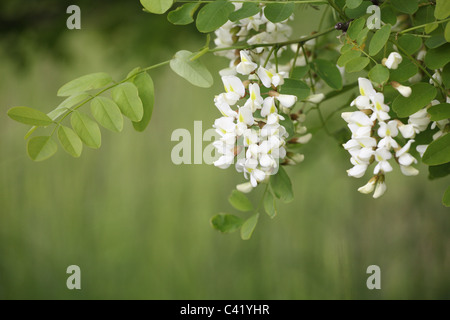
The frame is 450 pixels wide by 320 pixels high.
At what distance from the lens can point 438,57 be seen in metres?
0.37

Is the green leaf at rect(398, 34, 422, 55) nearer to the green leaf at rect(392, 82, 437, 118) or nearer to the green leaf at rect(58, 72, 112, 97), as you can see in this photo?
the green leaf at rect(392, 82, 437, 118)

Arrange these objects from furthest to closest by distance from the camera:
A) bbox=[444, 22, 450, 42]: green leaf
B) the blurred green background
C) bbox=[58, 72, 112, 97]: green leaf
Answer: the blurred green background
bbox=[58, 72, 112, 97]: green leaf
bbox=[444, 22, 450, 42]: green leaf

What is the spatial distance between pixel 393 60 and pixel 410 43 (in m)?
0.05

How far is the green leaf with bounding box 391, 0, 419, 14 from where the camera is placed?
0.41 meters

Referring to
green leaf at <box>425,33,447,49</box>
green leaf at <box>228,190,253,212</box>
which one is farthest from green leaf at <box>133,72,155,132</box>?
green leaf at <box>425,33,447,49</box>

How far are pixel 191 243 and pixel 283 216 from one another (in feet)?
0.57

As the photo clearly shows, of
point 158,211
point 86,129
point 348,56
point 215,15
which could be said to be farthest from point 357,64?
point 158,211

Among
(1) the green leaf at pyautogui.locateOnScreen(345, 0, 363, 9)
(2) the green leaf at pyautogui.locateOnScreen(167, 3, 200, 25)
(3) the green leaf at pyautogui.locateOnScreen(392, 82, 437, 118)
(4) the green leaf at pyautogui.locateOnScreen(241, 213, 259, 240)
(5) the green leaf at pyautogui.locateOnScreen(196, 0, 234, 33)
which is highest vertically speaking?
(2) the green leaf at pyautogui.locateOnScreen(167, 3, 200, 25)

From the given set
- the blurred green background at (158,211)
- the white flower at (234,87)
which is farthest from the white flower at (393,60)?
the blurred green background at (158,211)

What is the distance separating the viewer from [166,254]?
0.90 m

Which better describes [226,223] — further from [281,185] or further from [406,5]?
[406,5]

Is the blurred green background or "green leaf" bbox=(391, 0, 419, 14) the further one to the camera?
the blurred green background

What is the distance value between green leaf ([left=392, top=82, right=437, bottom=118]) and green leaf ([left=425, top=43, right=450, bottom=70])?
0.02m
